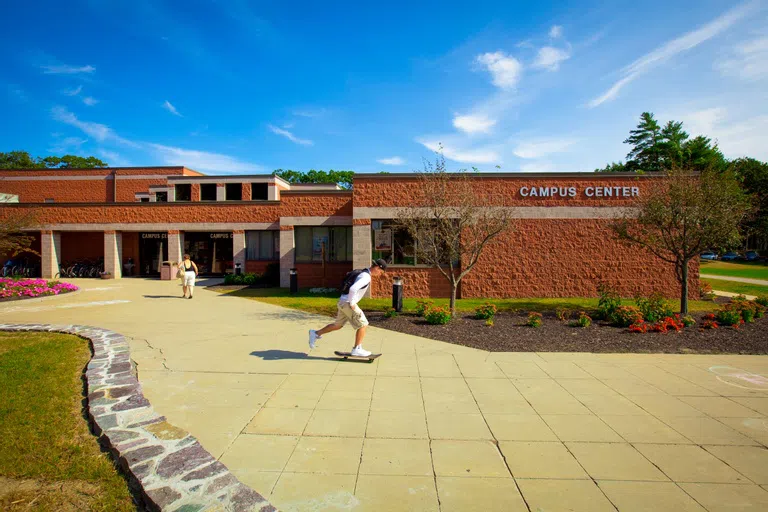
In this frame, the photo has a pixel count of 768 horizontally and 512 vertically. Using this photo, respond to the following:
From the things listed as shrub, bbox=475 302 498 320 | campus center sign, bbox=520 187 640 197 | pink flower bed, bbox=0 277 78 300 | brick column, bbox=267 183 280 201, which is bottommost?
shrub, bbox=475 302 498 320

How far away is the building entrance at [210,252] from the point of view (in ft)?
79.5

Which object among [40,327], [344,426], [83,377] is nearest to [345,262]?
[40,327]

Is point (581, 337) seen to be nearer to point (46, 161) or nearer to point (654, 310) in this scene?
point (654, 310)

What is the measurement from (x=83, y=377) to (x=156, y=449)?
304 cm

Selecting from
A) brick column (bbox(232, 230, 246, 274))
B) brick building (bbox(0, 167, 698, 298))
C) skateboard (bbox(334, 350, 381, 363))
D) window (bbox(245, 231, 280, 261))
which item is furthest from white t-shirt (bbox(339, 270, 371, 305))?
brick column (bbox(232, 230, 246, 274))

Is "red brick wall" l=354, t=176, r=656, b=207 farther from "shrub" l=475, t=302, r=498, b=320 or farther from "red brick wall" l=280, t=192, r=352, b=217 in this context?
"shrub" l=475, t=302, r=498, b=320

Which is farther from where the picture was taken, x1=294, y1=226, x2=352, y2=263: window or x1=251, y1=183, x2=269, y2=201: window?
x1=251, y1=183, x2=269, y2=201: window

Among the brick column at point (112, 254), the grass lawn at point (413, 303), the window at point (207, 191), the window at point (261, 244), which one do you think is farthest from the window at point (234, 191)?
the grass lawn at point (413, 303)

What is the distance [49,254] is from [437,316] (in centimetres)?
2423

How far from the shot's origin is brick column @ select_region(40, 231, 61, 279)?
2264cm

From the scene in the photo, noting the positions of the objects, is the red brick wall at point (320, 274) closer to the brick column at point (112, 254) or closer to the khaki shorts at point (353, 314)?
the brick column at point (112, 254)

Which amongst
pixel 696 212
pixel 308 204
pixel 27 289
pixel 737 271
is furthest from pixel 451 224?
pixel 737 271

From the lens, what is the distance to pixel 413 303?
45.8 feet

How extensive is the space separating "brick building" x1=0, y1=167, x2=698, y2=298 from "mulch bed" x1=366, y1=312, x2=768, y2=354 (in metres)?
5.13
